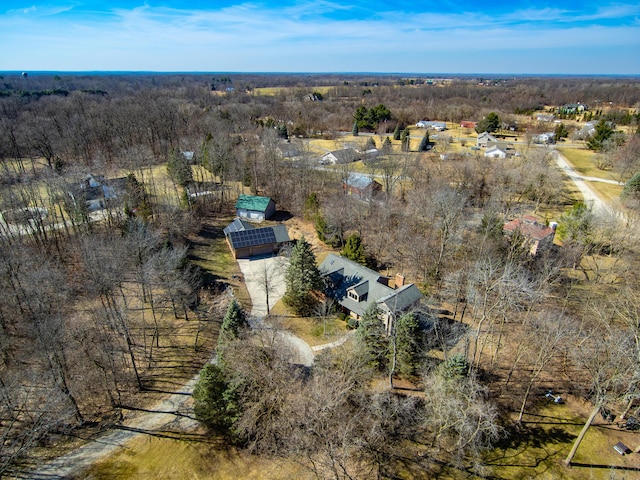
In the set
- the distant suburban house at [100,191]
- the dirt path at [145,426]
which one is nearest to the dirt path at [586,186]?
the dirt path at [145,426]

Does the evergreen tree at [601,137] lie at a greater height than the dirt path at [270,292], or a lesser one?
greater

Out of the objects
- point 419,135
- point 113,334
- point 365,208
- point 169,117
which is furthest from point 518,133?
point 113,334

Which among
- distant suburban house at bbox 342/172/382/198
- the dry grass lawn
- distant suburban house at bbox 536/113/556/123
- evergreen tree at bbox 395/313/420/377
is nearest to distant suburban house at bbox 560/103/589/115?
distant suburban house at bbox 536/113/556/123

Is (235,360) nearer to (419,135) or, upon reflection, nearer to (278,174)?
(278,174)

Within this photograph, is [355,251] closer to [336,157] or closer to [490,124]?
[336,157]

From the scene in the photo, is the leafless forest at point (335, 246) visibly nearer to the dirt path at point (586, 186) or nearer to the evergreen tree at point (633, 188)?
the dirt path at point (586, 186)

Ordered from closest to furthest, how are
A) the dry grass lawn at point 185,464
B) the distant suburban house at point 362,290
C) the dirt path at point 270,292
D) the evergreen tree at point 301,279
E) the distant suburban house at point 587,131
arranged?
the dry grass lawn at point 185,464
the dirt path at point 270,292
the distant suburban house at point 362,290
the evergreen tree at point 301,279
the distant suburban house at point 587,131
